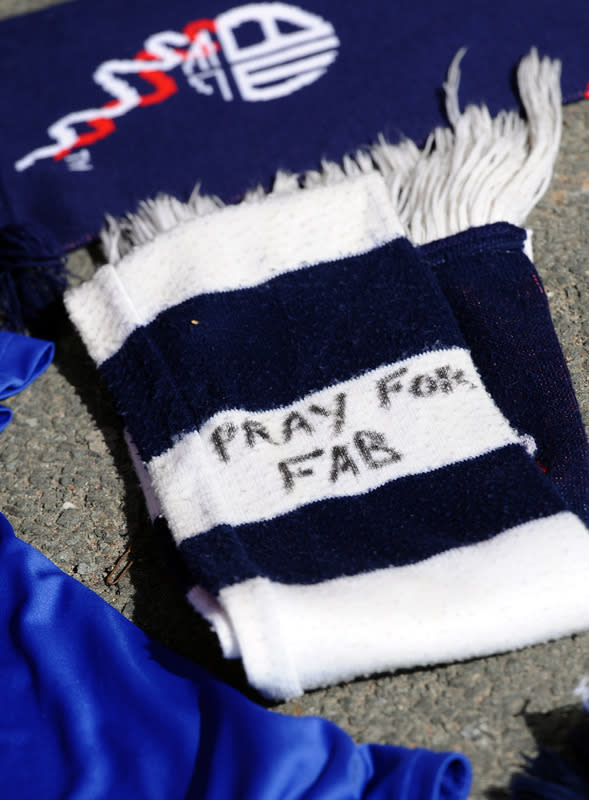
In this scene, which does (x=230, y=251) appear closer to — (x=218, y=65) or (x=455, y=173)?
(x=455, y=173)

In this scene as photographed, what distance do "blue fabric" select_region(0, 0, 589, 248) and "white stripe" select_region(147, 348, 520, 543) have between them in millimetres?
524

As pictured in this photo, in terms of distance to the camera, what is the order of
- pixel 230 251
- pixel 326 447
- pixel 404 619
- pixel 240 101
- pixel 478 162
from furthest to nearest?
pixel 240 101
pixel 478 162
pixel 230 251
pixel 326 447
pixel 404 619

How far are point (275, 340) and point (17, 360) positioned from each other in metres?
0.38

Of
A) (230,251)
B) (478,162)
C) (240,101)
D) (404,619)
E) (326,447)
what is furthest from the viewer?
(240,101)

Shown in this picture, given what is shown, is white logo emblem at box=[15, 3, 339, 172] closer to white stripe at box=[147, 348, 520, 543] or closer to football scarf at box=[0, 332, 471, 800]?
white stripe at box=[147, 348, 520, 543]

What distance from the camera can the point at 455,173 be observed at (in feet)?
4.44

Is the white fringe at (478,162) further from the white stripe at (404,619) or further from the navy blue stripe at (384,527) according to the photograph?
the white stripe at (404,619)

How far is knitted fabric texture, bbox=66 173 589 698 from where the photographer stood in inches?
35.4

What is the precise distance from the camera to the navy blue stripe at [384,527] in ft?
3.12

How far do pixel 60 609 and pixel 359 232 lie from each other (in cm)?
62

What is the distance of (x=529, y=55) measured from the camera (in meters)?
1.52

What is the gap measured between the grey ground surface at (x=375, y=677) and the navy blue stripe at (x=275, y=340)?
0.35ft

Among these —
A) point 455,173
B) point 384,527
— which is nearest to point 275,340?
point 384,527

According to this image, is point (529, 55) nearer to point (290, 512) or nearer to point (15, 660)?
point (290, 512)
